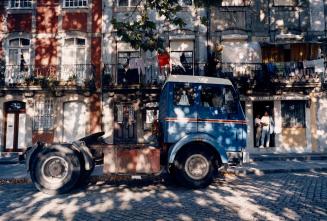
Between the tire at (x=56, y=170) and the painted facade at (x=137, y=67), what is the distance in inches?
393

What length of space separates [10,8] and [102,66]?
6.95 metres

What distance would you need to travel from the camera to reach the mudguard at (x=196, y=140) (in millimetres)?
7492

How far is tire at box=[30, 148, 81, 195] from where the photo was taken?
739cm

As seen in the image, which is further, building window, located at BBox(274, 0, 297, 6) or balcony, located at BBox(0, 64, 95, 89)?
building window, located at BBox(274, 0, 297, 6)

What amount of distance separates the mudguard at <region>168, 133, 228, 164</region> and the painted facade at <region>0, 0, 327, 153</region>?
9654mm

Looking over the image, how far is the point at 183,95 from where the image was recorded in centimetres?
807

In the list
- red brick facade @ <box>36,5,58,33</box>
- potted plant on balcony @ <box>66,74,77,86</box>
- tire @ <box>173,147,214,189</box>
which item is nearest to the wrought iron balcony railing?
potted plant on balcony @ <box>66,74,77,86</box>

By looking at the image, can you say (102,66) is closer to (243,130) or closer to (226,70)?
(226,70)

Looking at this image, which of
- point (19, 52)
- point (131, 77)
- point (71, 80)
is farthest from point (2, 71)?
point (131, 77)

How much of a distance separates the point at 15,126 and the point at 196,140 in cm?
1448

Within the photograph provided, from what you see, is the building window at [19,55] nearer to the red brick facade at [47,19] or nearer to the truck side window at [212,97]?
the red brick facade at [47,19]

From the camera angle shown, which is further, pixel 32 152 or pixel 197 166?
pixel 197 166

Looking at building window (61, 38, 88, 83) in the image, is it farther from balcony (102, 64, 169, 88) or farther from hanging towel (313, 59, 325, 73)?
hanging towel (313, 59, 325, 73)

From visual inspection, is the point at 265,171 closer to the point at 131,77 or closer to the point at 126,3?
the point at 131,77
